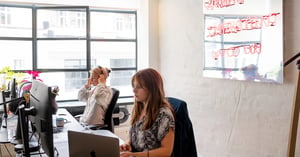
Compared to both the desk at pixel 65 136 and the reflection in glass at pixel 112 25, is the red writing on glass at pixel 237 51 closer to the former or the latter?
the desk at pixel 65 136

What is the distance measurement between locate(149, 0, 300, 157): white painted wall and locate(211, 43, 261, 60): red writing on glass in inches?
10.4

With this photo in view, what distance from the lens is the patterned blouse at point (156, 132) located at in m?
1.97

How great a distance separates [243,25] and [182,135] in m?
1.47

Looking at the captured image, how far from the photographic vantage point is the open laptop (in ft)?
5.34

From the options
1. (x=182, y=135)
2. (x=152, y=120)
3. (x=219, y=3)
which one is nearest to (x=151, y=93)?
(x=152, y=120)

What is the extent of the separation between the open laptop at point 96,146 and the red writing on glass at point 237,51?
69.9 inches

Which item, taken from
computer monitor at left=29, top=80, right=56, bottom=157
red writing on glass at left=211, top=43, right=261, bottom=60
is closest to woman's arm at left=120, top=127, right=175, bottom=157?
computer monitor at left=29, top=80, right=56, bottom=157

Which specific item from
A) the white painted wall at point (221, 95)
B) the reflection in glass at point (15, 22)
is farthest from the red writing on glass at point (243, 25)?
the reflection in glass at point (15, 22)

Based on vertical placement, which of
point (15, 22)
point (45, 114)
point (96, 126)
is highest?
point (15, 22)

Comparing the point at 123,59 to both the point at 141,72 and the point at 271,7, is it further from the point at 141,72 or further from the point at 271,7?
the point at 141,72

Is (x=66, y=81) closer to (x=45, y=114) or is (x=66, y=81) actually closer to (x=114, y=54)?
(x=114, y=54)

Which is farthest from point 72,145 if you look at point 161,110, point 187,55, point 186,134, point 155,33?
point 155,33

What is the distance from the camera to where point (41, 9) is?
15.6ft

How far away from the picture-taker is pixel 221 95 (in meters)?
3.46
